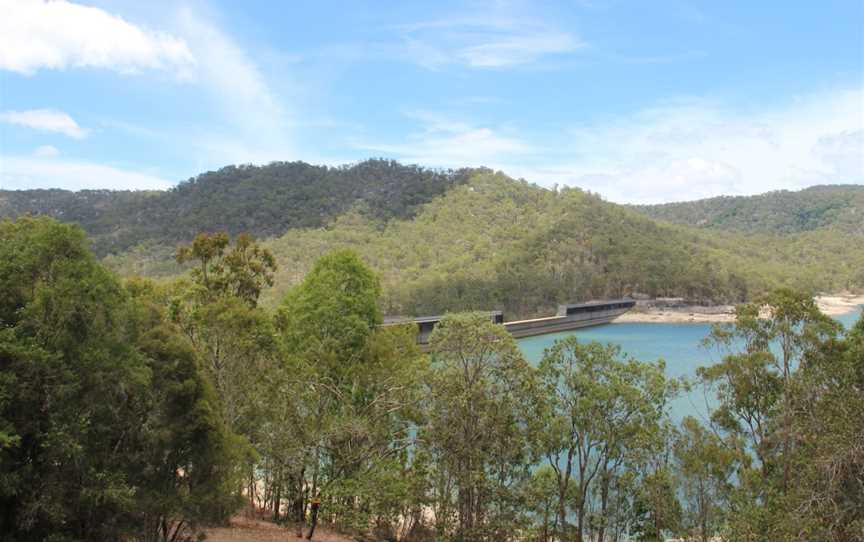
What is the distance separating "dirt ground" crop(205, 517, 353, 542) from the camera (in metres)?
12.2

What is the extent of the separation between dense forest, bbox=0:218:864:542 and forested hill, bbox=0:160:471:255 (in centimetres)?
7499

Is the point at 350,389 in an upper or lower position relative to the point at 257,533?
upper

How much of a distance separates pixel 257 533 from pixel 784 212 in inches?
7224

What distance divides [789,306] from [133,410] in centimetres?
1113

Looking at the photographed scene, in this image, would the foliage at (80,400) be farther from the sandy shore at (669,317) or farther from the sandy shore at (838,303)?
the sandy shore at (838,303)

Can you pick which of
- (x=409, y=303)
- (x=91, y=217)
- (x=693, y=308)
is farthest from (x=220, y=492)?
(x=91, y=217)

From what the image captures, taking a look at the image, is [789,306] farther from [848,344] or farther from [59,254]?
[59,254]

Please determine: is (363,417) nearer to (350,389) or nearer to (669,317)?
(350,389)

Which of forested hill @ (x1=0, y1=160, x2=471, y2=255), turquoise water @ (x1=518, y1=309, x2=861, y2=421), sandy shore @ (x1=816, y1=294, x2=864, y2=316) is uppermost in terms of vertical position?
forested hill @ (x1=0, y1=160, x2=471, y2=255)

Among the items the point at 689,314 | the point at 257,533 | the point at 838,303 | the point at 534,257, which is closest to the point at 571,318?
the point at 534,257

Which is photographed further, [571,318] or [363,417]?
[571,318]

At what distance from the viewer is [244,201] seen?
98625 mm

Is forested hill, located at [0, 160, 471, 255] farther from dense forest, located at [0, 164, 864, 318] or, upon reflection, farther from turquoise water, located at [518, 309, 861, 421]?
turquoise water, located at [518, 309, 861, 421]

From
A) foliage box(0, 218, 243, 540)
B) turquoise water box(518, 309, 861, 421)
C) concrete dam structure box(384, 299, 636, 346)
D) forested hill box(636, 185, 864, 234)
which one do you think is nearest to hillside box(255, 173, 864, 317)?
concrete dam structure box(384, 299, 636, 346)
